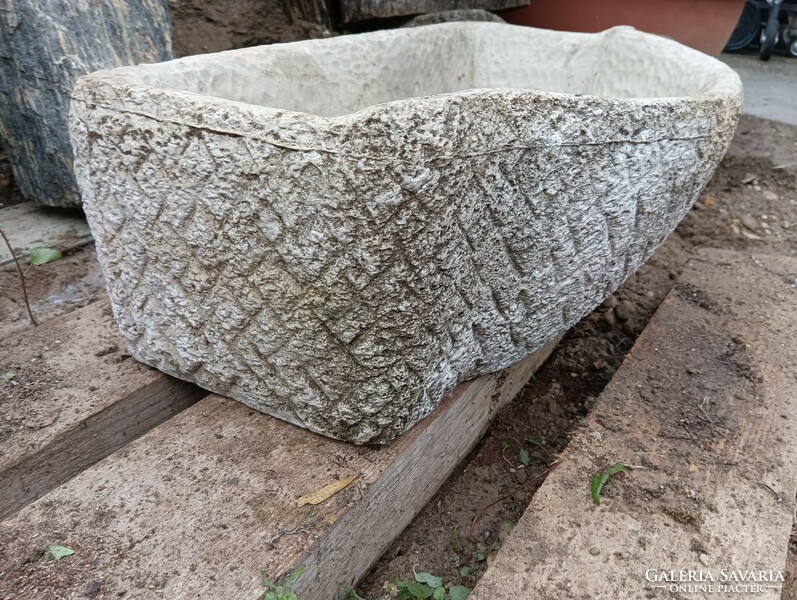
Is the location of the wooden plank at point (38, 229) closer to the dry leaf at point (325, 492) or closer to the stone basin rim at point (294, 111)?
the stone basin rim at point (294, 111)

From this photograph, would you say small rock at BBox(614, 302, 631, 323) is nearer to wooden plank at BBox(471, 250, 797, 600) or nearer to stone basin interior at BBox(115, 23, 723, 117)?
wooden plank at BBox(471, 250, 797, 600)

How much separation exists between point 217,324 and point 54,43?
999 mm

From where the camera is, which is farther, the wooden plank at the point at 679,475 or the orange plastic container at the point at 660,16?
the orange plastic container at the point at 660,16

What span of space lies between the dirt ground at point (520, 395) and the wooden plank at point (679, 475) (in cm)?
19

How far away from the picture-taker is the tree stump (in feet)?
5.43

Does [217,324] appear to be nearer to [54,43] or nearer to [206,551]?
[206,551]

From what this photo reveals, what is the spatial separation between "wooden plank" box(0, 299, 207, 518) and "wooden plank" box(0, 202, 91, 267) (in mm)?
377

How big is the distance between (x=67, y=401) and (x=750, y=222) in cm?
230

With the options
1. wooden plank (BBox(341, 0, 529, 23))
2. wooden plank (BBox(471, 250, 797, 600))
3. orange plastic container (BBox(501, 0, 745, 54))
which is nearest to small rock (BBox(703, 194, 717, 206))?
orange plastic container (BBox(501, 0, 745, 54))

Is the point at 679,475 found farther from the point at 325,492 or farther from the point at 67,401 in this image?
the point at 67,401

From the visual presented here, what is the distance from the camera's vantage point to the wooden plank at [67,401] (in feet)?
3.80

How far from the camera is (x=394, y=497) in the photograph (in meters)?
1.19

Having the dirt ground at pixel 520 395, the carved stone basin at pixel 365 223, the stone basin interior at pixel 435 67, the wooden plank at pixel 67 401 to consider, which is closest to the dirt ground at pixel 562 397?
the dirt ground at pixel 520 395

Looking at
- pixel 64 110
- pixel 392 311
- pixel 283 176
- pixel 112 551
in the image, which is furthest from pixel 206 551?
pixel 64 110
